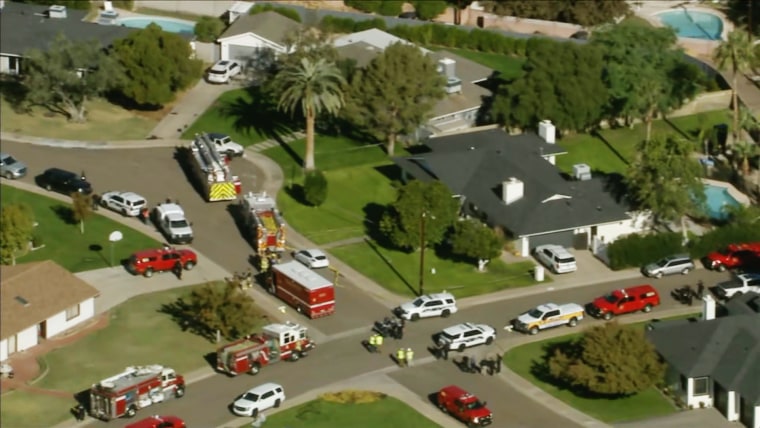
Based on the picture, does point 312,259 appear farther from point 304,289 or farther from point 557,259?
point 557,259

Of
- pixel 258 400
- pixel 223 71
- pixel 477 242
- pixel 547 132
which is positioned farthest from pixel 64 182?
pixel 547 132

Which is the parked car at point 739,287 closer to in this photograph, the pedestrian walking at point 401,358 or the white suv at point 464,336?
the white suv at point 464,336

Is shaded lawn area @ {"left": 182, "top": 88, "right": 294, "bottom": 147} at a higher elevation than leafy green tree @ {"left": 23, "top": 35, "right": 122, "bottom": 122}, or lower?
lower

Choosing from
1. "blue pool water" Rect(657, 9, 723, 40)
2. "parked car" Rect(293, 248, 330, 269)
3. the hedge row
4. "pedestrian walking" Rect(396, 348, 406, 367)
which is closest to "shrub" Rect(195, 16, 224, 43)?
the hedge row

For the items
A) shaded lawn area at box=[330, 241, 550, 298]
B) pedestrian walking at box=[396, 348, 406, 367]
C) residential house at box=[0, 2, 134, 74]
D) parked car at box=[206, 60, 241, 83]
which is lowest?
pedestrian walking at box=[396, 348, 406, 367]

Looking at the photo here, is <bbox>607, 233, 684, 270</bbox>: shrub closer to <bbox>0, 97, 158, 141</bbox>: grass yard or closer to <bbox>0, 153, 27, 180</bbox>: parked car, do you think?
<bbox>0, 97, 158, 141</bbox>: grass yard

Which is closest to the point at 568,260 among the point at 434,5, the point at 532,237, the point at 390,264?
the point at 532,237
